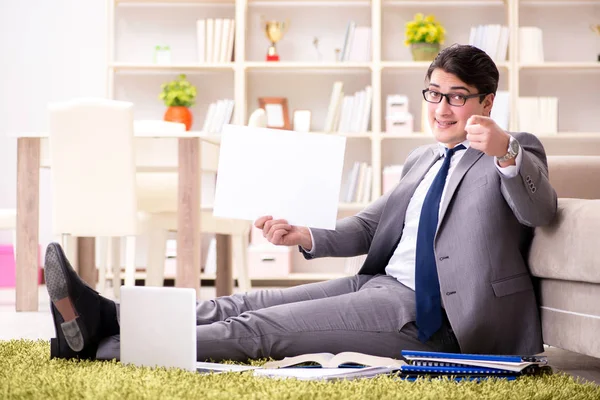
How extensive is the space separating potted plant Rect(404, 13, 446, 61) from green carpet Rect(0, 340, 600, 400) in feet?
11.8

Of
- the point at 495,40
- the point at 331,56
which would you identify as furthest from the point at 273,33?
the point at 495,40

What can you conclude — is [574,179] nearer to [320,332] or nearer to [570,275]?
[570,275]

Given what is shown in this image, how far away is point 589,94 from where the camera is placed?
538 centimetres

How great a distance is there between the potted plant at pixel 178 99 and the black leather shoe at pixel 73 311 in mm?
3386

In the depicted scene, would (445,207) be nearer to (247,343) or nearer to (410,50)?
(247,343)

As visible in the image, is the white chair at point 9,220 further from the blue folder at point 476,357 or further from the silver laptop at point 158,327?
the blue folder at point 476,357

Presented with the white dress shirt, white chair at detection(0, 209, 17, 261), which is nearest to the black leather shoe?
Result: the white dress shirt

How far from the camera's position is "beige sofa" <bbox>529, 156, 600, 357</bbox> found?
175cm

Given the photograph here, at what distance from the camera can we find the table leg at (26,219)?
3.51 meters

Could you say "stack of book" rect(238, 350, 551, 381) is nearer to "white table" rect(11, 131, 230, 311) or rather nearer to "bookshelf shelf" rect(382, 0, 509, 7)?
"white table" rect(11, 131, 230, 311)

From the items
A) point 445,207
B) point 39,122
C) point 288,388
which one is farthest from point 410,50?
point 288,388

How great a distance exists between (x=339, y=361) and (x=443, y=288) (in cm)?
27

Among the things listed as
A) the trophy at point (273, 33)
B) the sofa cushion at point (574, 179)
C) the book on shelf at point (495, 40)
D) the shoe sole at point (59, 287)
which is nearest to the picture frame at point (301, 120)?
the trophy at point (273, 33)

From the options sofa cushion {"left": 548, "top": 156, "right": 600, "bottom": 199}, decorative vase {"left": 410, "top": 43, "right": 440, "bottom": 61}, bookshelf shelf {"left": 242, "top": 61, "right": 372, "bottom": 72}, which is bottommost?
sofa cushion {"left": 548, "top": 156, "right": 600, "bottom": 199}
